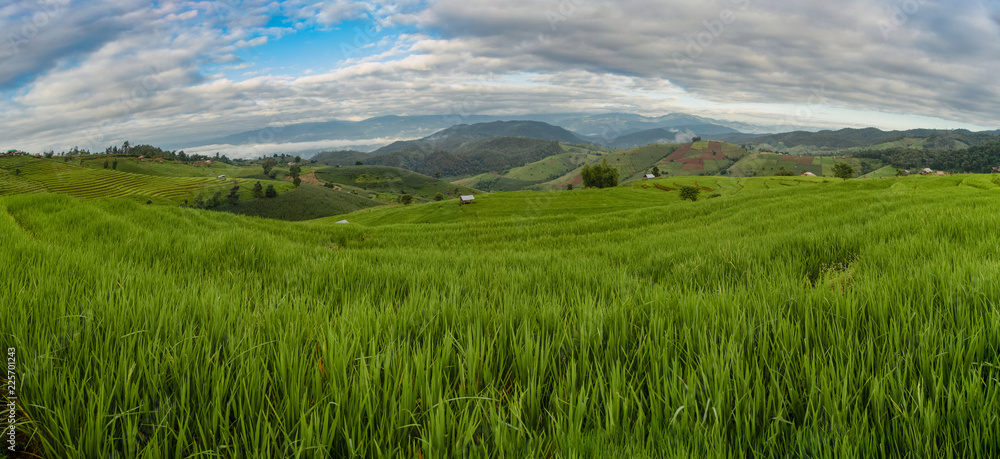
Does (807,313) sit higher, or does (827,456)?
(807,313)

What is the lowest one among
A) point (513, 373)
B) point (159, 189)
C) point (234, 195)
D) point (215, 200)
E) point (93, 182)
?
point (215, 200)

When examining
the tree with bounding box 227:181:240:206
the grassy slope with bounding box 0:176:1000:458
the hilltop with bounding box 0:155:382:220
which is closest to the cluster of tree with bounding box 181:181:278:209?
the tree with bounding box 227:181:240:206

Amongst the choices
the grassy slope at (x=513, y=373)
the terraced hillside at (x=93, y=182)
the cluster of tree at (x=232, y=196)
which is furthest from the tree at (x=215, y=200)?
the grassy slope at (x=513, y=373)

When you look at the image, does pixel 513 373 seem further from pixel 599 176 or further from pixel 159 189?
pixel 159 189

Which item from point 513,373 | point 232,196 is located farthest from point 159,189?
point 513,373

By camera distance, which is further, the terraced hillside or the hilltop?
the hilltop

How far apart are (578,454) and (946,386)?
1.58 meters

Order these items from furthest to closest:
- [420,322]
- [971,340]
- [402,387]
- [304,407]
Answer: [420,322] → [971,340] → [402,387] → [304,407]

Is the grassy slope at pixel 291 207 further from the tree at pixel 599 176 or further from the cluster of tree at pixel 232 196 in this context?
the tree at pixel 599 176

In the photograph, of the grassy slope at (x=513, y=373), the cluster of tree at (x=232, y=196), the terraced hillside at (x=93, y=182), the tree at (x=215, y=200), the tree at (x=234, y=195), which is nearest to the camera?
the grassy slope at (x=513, y=373)

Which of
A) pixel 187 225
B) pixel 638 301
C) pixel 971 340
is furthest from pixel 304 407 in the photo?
pixel 187 225

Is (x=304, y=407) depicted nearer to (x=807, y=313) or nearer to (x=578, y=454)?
(x=578, y=454)

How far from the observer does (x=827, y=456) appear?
3.94ft

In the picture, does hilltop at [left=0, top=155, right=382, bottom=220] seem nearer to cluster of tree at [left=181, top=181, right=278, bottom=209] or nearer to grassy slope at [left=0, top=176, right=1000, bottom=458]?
cluster of tree at [left=181, top=181, right=278, bottom=209]
